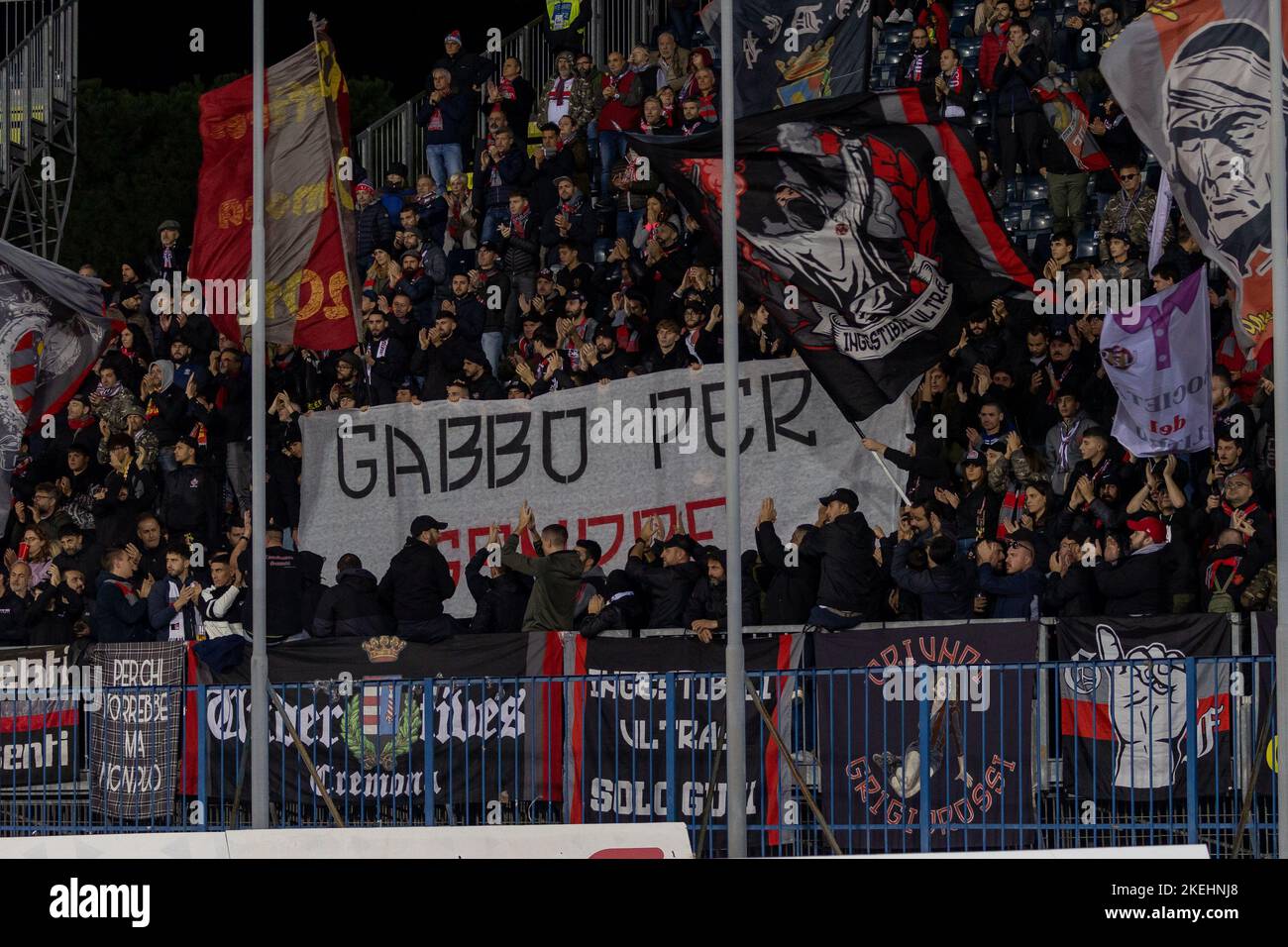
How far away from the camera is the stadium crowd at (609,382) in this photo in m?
17.1

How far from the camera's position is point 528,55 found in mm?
31984

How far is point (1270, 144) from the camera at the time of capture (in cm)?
1527

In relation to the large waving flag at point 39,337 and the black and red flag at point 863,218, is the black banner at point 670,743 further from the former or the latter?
the large waving flag at point 39,337

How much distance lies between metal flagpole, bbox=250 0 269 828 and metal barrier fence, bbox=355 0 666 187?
31.6 ft

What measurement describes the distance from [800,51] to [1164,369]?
5924 millimetres

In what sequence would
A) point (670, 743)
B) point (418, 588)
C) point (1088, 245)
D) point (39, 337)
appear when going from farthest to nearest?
point (39, 337) → point (1088, 245) → point (418, 588) → point (670, 743)

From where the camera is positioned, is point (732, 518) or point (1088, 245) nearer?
point (732, 518)

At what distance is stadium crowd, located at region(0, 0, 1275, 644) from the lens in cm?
1714

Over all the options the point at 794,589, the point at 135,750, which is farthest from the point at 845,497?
the point at 135,750

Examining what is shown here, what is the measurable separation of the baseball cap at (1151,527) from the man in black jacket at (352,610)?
626 centimetres

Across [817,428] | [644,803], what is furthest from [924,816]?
[817,428]

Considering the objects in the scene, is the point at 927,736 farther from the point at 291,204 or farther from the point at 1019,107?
the point at 1019,107
